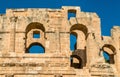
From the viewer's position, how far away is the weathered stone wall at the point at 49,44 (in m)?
22.8

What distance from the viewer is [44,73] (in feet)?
74.3

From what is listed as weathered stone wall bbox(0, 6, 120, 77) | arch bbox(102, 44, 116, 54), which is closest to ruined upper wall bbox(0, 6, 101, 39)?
weathered stone wall bbox(0, 6, 120, 77)

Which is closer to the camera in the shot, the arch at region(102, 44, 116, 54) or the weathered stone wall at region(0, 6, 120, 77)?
the weathered stone wall at region(0, 6, 120, 77)

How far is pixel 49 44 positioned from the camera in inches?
941

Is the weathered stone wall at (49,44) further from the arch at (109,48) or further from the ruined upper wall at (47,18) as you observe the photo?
the arch at (109,48)

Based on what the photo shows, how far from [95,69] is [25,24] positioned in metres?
5.56

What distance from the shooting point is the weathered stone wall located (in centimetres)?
2284

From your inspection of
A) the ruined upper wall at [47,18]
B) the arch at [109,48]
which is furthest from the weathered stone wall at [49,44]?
the arch at [109,48]

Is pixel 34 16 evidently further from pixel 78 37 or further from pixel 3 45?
pixel 78 37

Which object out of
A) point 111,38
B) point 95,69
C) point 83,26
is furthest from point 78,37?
point 95,69

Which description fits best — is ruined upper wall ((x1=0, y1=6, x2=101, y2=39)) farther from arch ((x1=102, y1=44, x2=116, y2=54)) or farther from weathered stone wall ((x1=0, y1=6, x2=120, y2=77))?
arch ((x1=102, y1=44, x2=116, y2=54))

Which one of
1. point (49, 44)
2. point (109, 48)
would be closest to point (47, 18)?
point (49, 44)

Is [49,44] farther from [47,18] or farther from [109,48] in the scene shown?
[109,48]

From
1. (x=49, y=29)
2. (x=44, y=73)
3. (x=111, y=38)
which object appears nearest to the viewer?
(x=44, y=73)
